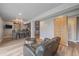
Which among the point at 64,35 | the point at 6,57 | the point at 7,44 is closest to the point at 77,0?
the point at 64,35

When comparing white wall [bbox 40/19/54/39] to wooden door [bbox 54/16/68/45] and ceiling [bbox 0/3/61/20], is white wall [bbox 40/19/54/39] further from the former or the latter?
ceiling [bbox 0/3/61/20]

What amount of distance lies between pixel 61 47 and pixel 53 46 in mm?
178

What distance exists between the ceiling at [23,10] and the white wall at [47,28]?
27 cm

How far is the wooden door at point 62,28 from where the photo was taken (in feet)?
7.43

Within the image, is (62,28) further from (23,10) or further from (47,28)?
(23,10)

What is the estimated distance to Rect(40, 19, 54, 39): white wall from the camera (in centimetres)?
230

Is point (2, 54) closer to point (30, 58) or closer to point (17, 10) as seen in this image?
point (30, 58)

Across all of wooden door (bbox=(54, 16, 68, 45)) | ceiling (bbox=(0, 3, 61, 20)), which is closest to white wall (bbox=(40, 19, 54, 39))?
wooden door (bbox=(54, 16, 68, 45))

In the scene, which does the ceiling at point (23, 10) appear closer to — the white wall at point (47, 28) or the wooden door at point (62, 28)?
the white wall at point (47, 28)

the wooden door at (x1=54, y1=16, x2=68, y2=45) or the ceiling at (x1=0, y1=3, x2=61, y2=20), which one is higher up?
the ceiling at (x1=0, y1=3, x2=61, y2=20)

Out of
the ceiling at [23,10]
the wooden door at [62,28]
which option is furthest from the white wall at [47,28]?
the ceiling at [23,10]

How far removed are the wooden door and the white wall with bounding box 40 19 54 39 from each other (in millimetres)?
85

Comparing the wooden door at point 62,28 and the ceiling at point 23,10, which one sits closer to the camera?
the ceiling at point 23,10

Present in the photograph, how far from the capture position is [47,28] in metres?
2.36
